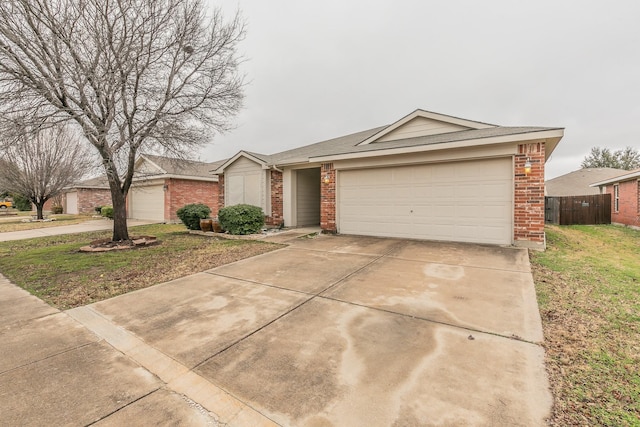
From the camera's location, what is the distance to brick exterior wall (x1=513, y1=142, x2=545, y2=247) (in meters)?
6.66

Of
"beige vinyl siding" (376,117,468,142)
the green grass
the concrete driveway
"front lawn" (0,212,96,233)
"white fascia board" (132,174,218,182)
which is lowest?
the concrete driveway

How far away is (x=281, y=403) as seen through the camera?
6.25ft

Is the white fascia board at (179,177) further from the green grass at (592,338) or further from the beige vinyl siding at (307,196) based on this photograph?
the green grass at (592,338)

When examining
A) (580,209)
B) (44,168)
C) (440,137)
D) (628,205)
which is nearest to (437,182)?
(440,137)

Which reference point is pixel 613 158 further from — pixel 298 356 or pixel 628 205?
pixel 298 356

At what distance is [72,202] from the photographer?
26.4 metres

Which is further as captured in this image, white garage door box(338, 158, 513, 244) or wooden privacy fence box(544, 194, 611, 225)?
wooden privacy fence box(544, 194, 611, 225)

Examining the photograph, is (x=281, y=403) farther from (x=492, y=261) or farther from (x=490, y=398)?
(x=492, y=261)

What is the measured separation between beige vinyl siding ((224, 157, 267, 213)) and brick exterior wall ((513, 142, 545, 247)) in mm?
9240

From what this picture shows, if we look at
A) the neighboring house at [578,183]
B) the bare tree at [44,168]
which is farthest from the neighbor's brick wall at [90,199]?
the neighboring house at [578,183]

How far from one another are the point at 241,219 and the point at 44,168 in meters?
18.1

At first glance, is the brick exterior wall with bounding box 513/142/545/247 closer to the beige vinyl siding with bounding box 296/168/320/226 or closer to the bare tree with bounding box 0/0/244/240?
the beige vinyl siding with bounding box 296/168/320/226

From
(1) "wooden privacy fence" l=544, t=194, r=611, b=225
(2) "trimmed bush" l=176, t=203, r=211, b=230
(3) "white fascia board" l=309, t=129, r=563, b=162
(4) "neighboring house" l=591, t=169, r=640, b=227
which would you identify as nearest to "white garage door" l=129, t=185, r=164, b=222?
(2) "trimmed bush" l=176, t=203, r=211, b=230

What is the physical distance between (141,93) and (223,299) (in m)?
7.03
